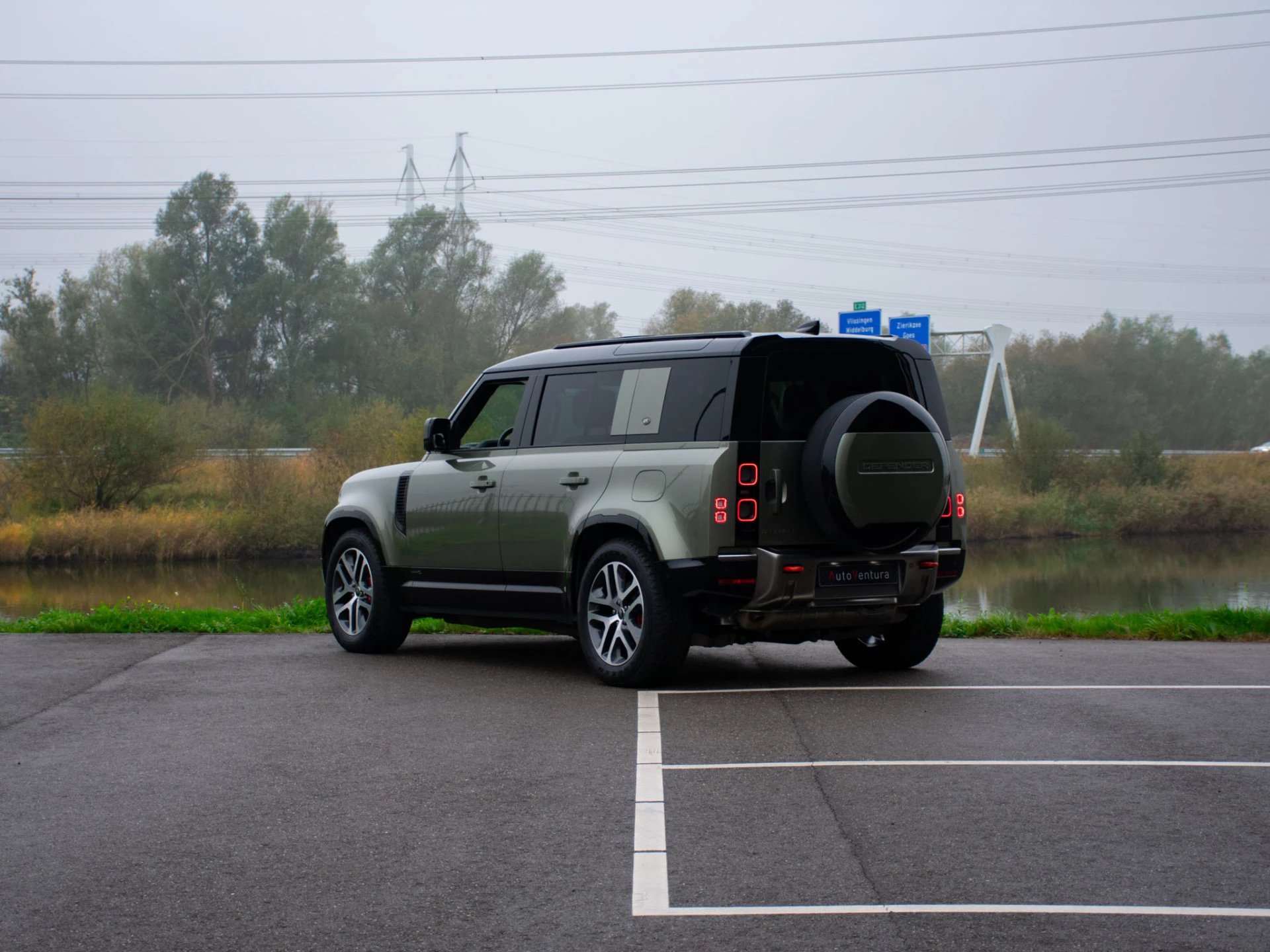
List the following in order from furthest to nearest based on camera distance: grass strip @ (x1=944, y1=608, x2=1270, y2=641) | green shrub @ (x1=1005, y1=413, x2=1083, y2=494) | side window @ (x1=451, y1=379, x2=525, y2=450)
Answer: green shrub @ (x1=1005, y1=413, x2=1083, y2=494), grass strip @ (x1=944, y1=608, x2=1270, y2=641), side window @ (x1=451, y1=379, x2=525, y2=450)

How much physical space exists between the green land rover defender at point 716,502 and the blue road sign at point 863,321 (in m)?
23.6

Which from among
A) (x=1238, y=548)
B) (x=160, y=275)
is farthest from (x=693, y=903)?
(x=160, y=275)

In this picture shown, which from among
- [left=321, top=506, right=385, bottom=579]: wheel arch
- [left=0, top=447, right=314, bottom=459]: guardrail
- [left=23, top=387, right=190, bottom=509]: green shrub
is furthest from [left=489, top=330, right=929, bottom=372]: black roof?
[left=23, top=387, right=190, bottom=509]: green shrub

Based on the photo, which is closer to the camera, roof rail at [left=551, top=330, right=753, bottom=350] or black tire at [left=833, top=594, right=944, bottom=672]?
roof rail at [left=551, top=330, right=753, bottom=350]

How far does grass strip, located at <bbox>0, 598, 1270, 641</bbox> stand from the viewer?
11.7 metres

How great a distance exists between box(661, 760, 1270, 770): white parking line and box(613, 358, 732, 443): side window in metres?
2.44

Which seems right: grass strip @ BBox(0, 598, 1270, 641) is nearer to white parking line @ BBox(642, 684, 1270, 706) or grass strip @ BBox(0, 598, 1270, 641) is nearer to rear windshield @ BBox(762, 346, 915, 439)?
white parking line @ BBox(642, 684, 1270, 706)

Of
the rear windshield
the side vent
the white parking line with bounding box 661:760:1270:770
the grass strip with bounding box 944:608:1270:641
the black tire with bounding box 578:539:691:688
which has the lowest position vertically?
the grass strip with bounding box 944:608:1270:641

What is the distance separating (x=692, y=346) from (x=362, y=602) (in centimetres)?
361

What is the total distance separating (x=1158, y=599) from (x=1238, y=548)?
1633 centimetres

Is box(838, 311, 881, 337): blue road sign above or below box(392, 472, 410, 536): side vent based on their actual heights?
above

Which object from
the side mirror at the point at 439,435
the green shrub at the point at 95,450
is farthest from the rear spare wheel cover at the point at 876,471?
the green shrub at the point at 95,450

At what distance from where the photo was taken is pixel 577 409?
9.16m

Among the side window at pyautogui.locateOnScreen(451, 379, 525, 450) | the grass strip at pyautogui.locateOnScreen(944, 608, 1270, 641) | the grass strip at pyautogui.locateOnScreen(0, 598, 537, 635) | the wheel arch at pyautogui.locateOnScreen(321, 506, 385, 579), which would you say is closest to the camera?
the side window at pyautogui.locateOnScreen(451, 379, 525, 450)
